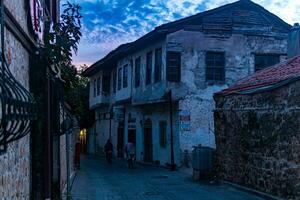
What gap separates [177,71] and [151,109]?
4.96 m

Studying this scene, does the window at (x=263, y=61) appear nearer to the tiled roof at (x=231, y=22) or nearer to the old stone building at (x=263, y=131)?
the tiled roof at (x=231, y=22)

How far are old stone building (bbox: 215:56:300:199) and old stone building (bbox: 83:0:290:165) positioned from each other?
278 inches

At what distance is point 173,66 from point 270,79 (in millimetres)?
10521

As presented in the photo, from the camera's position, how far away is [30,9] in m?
7.05

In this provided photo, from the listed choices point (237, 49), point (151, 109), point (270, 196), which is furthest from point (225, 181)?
point (151, 109)

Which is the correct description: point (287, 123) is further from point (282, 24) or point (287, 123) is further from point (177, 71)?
point (282, 24)

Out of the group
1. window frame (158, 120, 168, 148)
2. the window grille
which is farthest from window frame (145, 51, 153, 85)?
the window grille

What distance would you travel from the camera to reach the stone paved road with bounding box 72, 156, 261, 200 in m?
15.4

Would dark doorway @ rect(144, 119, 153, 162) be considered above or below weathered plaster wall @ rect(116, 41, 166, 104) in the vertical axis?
below

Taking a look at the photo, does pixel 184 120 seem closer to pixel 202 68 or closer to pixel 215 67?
pixel 202 68

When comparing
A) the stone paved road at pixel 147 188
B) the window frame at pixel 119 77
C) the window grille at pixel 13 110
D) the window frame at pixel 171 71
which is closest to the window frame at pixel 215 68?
the window frame at pixel 171 71

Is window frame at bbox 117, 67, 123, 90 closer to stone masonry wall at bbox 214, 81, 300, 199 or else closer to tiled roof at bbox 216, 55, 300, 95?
stone masonry wall at bbox 214, 81, 300, 199

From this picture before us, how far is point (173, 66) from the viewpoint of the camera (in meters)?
26.2

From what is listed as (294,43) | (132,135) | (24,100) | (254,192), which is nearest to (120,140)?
(132,135)
